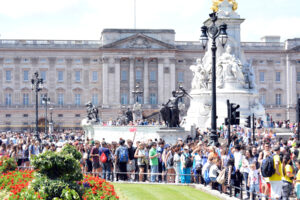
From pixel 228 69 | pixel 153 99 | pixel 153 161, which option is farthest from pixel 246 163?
pixel 153 99

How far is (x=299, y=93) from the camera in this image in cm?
9525

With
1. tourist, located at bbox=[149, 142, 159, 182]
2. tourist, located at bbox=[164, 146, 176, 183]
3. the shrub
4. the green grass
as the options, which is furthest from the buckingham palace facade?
the green grass

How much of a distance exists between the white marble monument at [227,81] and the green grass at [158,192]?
22.1m

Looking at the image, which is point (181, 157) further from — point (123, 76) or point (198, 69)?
point (123, 76)

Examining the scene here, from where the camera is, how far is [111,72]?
3669 inches

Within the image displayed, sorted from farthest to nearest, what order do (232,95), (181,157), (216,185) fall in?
1. (232,95)
2. (181,157)
3. (216,185)

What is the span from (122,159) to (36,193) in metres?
9.76

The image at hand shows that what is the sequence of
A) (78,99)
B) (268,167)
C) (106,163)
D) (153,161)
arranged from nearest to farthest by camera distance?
(268,167) → (153,161) → (106,163) → (78,99)

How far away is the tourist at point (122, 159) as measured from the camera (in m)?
20.7

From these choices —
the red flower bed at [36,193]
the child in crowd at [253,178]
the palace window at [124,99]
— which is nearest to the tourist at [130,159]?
the red flower bed at [36,193]

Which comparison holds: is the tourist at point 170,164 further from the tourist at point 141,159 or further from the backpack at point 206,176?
the backpack at point 206,176

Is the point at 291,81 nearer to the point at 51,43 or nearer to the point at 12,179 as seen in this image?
the point at 51,43

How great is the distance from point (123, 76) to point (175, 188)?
76975 mm

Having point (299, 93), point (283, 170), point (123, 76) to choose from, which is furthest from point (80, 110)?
point (283, 170)
